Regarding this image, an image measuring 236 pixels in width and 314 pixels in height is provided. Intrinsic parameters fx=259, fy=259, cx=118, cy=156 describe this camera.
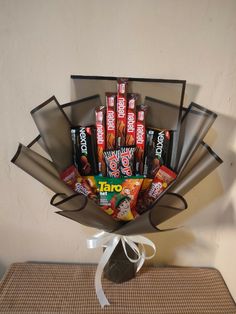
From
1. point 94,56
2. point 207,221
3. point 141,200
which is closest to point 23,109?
point 94,56

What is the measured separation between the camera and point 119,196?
2.15ft

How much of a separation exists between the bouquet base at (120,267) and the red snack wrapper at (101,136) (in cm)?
23

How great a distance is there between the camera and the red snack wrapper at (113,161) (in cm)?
66

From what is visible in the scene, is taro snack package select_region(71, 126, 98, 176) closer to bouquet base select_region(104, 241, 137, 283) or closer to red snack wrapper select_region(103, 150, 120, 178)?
red snack wrapper select_region(103, 150, 120, 178)

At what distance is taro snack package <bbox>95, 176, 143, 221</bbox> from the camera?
2.13 ft

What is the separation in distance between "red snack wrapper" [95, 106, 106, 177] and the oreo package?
0.11m

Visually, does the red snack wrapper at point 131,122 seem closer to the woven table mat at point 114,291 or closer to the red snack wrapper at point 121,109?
the red snack wrapper at point 121,109

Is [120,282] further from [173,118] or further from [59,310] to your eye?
[173,118]

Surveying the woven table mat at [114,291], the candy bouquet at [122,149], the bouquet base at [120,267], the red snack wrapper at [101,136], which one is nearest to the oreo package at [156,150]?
the candy bouquet at [122,149]

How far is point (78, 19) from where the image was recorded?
2.22 feet

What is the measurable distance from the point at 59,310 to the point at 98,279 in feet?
0.42

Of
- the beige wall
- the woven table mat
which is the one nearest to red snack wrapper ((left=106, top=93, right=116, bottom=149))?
the beige wall

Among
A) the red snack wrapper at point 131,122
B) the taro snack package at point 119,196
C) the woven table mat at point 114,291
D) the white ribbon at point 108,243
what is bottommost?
the woven table mat at point 114,291

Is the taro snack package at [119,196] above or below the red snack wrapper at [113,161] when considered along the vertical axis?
below
